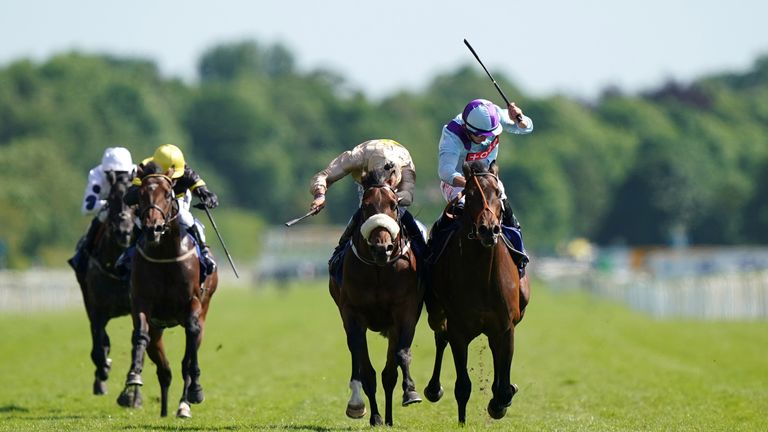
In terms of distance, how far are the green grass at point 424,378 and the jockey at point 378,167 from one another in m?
1.46

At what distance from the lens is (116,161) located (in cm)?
1766

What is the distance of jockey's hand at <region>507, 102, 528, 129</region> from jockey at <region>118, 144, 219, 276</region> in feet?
10.7

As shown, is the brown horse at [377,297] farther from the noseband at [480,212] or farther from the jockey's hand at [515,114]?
the jockey's hand at [515,114]

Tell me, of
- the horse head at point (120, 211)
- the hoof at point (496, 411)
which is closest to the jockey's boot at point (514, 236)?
the hoof at point (496, 411)

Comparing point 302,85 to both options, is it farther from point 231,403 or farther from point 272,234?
point 231,403

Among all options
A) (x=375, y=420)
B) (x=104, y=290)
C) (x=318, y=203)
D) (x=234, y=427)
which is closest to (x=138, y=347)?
(x=234, y=427)

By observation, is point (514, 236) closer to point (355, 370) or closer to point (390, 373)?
point (390, 373)

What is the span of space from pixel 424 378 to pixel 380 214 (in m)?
7.97

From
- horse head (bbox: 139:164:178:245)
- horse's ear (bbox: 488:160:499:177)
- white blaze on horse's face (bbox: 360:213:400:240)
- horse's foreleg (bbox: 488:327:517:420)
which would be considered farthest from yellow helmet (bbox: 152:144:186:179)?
horse's foreleg (bbox: 488:327:517:420)

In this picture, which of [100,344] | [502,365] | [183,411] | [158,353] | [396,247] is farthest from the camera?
[100,344]

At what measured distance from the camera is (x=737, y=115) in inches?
6053

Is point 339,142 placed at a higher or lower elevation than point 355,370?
higher

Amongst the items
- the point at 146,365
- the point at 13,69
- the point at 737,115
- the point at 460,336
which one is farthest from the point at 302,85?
the point at 460,336

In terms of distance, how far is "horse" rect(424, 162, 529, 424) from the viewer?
13930 millimetres
